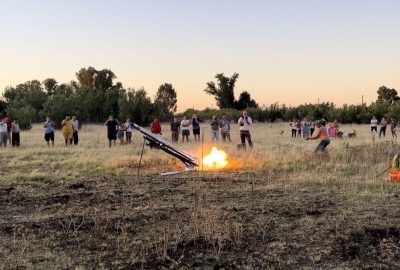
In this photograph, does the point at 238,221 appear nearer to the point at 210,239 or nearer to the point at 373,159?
the point at 210,239

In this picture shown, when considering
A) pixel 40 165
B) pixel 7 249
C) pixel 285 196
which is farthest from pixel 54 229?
pixel 40 165

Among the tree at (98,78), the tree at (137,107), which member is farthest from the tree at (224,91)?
the tree at (137,107)

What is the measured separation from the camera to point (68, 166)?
13.9 m

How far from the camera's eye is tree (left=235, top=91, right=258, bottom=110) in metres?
80.4

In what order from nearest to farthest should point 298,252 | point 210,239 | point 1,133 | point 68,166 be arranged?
point 298,252 < point 210,239 < point 68,166 < point 1,133

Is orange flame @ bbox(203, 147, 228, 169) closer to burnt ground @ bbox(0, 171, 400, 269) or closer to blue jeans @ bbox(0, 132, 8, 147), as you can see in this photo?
burnt ground @ bbox(0, 171, 400, 269)

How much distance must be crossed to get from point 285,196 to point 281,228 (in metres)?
2.41

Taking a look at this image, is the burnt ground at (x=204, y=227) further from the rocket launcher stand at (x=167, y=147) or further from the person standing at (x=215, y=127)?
the person standing at (x=215, y=127)

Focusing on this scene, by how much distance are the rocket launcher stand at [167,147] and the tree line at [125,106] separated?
67.4ft

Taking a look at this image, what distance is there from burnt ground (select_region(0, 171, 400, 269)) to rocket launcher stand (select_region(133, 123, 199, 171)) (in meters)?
2.19

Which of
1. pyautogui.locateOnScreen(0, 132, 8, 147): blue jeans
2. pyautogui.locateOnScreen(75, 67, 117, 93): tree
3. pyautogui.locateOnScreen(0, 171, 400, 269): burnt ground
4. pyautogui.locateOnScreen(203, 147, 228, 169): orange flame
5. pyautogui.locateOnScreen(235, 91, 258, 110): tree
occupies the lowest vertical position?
pyautogui.locateOnScreen(0, 171, 400, 269): burnt ground

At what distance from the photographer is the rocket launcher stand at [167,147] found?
39.8 feet

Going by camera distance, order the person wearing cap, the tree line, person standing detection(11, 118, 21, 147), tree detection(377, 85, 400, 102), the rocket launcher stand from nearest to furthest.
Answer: the rocket launcher stand → the person wearing cap → person standing detection(11, 118, 21, 147) → the tree line → tree detection(377, 85, 400, 102)

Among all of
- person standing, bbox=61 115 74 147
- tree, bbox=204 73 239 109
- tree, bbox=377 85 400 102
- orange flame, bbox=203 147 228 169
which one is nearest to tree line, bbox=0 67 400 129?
tree, bbox=204 73 239 109
